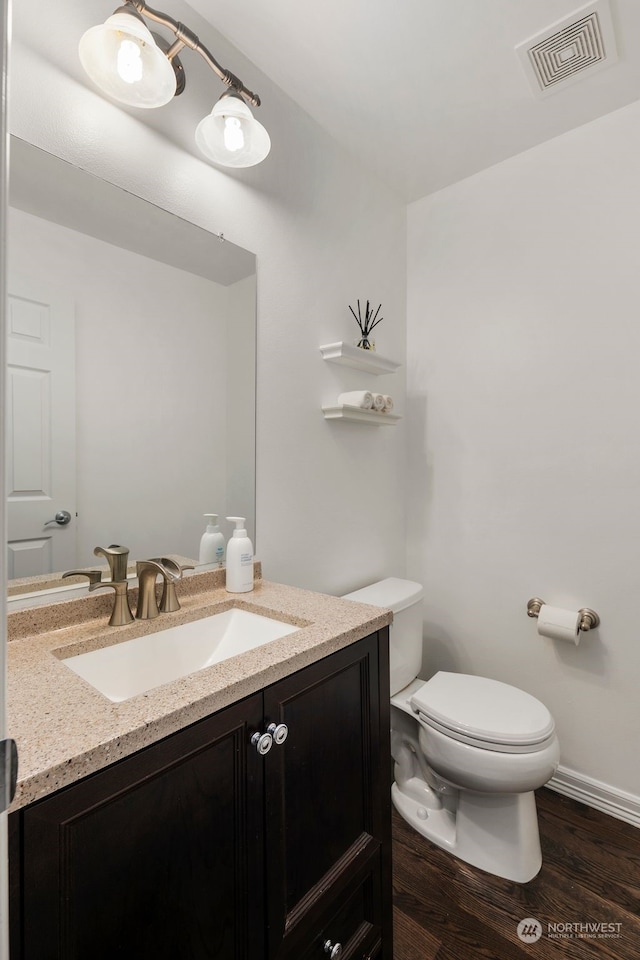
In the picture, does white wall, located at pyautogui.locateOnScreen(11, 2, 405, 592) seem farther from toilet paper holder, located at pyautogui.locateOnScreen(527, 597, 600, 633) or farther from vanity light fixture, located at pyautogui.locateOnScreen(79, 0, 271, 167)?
toilet paper holder, located at pyautogui.locateOnScreen(527, 597, 600, 633)

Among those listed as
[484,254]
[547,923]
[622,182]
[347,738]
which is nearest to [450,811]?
[547,923]

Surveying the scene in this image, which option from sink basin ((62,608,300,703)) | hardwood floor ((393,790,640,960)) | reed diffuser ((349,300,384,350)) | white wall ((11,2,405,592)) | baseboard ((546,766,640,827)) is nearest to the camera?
sink basin ((62,608,300,703))

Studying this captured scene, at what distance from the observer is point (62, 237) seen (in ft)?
3.21

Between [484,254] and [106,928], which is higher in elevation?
[484,254]

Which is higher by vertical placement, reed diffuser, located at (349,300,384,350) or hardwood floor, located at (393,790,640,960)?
reed diffuser, located at (349,300,384,350)

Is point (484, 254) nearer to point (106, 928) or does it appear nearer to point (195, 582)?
point (195, 582)

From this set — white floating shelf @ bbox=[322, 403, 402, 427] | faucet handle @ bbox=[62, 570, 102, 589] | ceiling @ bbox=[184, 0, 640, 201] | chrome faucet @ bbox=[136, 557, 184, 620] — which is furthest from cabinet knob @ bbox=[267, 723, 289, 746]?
ceiling @ bbox=[184, 0, 640, 201]

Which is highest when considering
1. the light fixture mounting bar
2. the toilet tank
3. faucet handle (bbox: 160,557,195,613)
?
the light fixture mounting bar

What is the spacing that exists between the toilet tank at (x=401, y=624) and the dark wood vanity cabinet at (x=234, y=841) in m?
0.55

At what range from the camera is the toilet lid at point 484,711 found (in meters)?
1.31

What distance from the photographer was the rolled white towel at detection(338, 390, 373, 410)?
1.66 meters

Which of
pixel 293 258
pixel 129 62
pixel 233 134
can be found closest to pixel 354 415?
pixel 293 258

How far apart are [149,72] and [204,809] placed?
1.50 metres

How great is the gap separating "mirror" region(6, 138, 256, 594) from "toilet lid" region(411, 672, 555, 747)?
841 millimetres
